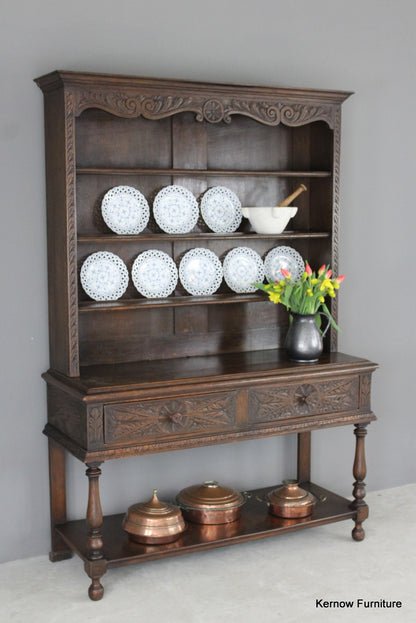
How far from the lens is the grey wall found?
332 centimetres

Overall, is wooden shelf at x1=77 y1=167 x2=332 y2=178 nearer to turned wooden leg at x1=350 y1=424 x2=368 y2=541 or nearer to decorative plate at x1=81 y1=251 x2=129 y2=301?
decorative plate at x1=81 y1=251 x2=129 y2=301

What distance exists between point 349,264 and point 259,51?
1.16 m

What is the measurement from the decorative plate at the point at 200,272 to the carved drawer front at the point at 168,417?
1.90 feet

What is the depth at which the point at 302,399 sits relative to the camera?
11.3 ft

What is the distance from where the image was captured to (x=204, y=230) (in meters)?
3.68

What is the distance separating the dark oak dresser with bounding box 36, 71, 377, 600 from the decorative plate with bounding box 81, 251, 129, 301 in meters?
0.07

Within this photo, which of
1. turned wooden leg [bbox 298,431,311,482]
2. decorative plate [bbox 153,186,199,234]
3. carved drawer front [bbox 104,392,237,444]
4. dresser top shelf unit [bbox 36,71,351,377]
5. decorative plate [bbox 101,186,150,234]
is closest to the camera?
carved drawer front [bbox 104,392,237,444]

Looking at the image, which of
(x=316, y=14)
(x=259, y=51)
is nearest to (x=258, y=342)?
(x=259, y=51)

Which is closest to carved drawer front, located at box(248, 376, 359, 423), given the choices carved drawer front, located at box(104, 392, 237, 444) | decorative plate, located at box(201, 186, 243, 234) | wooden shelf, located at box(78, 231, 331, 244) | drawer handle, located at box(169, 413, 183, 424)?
carved drawer front, located at box(104, 392, 237, 444)

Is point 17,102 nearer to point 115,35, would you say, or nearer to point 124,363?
point 115,35

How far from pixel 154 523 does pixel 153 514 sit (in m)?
0.04

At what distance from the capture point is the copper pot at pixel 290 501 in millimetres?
3582

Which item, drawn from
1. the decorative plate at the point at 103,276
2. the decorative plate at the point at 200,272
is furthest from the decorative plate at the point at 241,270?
the decorative plate at the point at 103,276

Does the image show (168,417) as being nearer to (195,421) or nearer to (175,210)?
(195,421)
